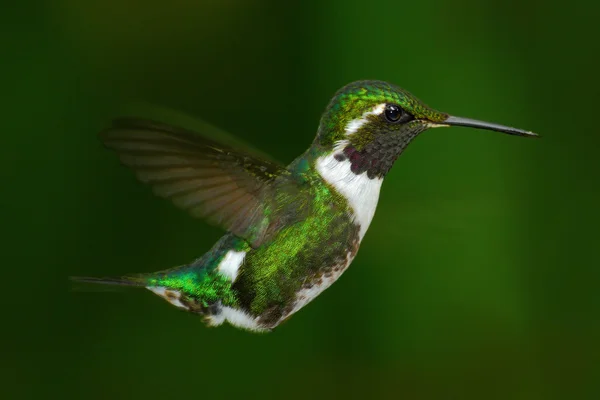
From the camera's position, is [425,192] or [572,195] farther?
[572,195]

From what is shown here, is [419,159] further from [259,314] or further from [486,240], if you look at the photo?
[259,314]

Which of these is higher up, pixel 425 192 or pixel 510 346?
pixel 425 192

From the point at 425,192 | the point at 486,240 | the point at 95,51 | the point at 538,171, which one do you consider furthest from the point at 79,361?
the point at 538,171

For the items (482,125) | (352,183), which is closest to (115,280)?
(352,183)

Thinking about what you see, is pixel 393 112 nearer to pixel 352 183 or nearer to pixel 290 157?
pixel 352 183

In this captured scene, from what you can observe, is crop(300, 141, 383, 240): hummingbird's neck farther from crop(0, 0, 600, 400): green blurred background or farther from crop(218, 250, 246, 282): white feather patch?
crop(0, 0, 600, 400): green blurred background

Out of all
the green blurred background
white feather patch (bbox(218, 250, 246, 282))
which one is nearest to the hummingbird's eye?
white feather patch (bbox(218, 250, 246, 282))

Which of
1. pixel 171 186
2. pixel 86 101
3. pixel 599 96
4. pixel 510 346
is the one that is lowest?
pixel 510 346
